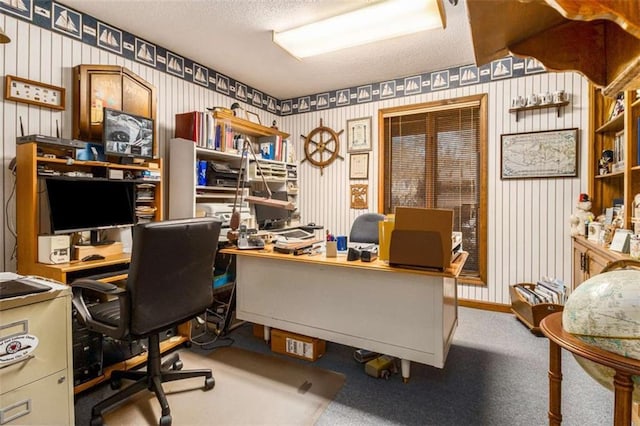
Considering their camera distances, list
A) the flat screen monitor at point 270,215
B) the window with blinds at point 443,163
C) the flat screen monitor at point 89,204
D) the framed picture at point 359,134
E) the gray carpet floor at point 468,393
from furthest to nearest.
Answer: the framed picture at point 359,134, the flat screen monitor at point 270,215, the window with blinds at point 443,163, the flat screen monitor at point 89,204, the gray carpet floor at point 468,393

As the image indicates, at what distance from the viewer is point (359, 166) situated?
4043mm

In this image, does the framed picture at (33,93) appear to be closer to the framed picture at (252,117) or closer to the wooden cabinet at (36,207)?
the wooden cabinet at (36,207)

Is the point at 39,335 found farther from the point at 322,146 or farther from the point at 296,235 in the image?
the point at 322,146

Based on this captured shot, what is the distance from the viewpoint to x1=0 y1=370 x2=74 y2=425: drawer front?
1261 millimetres

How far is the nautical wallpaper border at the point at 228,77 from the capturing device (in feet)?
7.51

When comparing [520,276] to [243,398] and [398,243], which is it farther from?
[243,398]

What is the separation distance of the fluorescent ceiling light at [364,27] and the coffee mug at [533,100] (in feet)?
4.56

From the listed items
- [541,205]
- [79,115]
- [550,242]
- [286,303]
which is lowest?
[286,303]

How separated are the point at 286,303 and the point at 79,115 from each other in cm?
211

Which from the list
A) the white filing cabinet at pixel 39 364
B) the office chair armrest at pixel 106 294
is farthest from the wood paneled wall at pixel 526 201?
the white filing cabinet at pixel 39 364

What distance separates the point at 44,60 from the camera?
2254mm

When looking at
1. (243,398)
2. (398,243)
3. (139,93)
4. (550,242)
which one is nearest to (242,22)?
(139,93)

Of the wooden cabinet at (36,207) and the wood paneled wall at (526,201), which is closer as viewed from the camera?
the wooden cabinet at (36,207)

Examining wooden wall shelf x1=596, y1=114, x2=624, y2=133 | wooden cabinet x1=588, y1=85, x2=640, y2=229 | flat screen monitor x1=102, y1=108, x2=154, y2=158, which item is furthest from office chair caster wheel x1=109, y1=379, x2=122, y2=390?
wooden wall shelf x1=596, y1=114, x2=624, y2=133
